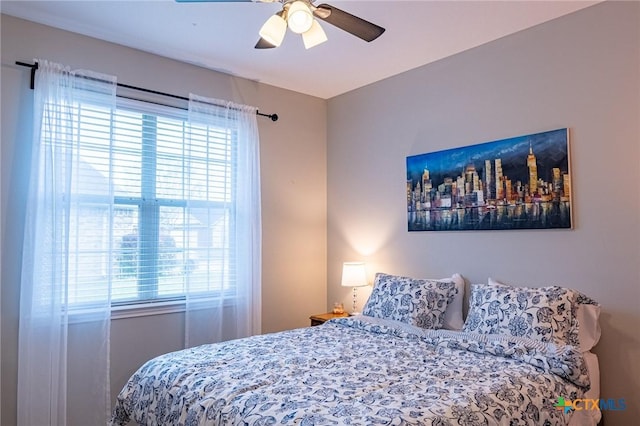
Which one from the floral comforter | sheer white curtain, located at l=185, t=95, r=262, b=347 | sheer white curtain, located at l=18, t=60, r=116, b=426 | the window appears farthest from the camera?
sheer white curtain, located at l=185, t=95, r=262, b=347

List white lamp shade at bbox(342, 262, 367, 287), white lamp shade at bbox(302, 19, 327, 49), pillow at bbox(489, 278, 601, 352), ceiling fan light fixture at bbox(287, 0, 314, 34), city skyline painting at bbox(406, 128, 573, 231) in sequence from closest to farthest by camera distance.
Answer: ceiling fan light fixture at bbox(287, 0, 314, 34) < white lamp shade at bbox(302, 19, 327, 49) < pillow at bbox(489, 278, 601, 352) < city skyline painting at bbox(406, 128, 573, 231) < white lamp shade at bbox(342, 262, 367, 287)

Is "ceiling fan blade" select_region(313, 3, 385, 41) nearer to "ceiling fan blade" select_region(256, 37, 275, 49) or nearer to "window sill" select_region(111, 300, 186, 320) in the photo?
"ceiling fan blade" select_region(256, 37, 275, 49)

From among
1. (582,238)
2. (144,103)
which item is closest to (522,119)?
(582,238)

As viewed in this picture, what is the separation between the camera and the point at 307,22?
1932mm

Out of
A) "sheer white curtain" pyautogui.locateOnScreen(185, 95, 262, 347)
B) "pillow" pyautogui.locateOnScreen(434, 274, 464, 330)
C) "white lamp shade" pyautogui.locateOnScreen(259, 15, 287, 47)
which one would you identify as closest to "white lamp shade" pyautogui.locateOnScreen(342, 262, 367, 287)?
"sheer white curtain" pyautogui.locateOnScreen(185, 95, 262, 347)

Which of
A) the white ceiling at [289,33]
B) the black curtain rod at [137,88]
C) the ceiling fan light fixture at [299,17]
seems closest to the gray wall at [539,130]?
the white ceiling at [289,33]

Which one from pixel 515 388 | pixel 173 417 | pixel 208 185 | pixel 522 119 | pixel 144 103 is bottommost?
pixel 173 417

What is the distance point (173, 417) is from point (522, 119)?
8.68ft

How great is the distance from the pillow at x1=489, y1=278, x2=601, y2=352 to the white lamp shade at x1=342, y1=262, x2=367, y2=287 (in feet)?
5.33

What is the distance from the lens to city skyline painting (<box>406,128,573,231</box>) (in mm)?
2643

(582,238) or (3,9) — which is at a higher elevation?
(3,9)

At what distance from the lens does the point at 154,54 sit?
318 cm

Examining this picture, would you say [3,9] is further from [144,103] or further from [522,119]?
[522,119]

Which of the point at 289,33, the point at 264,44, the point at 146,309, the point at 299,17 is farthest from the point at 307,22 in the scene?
the point at 146,309
